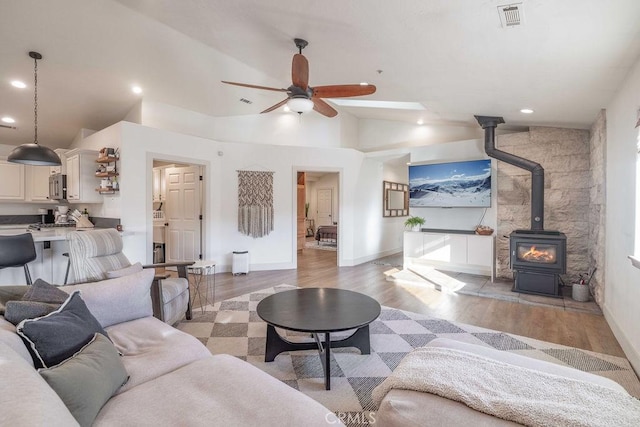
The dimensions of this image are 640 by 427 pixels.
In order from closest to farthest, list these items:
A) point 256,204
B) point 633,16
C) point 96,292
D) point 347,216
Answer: point 633,16 < point 96,292 < point 256,204 < point 347,216

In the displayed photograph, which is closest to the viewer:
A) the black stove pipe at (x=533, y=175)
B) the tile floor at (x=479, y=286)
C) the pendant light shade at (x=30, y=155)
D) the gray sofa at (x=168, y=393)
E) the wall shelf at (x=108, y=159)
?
the gray sofa at (x=168, y=393)

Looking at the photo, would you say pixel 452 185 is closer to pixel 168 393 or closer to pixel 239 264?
pixel 239 264

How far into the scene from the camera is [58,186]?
509 cm

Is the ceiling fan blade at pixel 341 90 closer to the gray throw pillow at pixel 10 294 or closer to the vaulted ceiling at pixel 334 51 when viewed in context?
the vaulted ceiling at pixel 334 51

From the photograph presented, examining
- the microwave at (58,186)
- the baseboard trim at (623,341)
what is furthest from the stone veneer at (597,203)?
the microwave at (58,186)

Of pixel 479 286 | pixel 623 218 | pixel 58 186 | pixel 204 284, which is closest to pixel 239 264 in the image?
pixel 204 284

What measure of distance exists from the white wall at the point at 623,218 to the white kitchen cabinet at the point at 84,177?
255 inches

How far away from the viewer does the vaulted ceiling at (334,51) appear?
2.20m

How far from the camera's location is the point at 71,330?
1415 mm

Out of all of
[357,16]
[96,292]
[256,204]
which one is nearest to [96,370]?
[96,292]

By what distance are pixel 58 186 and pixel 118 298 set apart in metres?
4.37

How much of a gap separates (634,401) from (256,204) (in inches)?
209

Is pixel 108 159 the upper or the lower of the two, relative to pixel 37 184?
upper

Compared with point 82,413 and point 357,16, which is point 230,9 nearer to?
point 357,16
